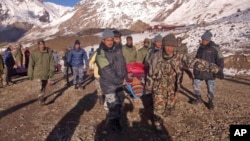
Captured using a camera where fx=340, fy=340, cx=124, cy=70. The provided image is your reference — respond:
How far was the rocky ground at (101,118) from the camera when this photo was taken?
341 inches

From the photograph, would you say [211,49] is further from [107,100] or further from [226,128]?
[107,100]

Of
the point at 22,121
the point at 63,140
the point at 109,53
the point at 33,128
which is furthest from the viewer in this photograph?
the point at 22,121

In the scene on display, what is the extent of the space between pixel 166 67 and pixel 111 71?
4.25ft

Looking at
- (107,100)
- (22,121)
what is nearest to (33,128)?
(22,121)

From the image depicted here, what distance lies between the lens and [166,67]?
752 centimetres

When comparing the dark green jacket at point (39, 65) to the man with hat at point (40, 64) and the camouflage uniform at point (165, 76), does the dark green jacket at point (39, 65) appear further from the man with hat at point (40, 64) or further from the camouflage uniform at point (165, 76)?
the camouflage uniform at point (165, 76)

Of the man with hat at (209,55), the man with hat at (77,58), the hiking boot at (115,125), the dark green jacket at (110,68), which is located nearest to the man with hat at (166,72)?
the dark green jacket at (110,68)

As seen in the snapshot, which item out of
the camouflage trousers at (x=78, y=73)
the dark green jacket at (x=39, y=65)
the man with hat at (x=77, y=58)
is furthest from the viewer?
the camouflage trousers at (x=78, y=73)

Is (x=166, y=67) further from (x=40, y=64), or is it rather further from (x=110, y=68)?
(x=40, y=64)

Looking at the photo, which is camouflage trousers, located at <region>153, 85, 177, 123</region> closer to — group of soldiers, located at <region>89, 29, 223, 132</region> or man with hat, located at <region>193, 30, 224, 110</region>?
group of soldiers, located at <region>89, 29, 223, 132</region>

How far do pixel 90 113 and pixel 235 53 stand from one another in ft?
48.8

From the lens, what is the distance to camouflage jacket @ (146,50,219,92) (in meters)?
7.48

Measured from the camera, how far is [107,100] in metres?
8.27

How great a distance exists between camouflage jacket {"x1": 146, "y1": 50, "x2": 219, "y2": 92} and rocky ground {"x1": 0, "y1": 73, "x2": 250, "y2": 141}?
1497 millimetres
